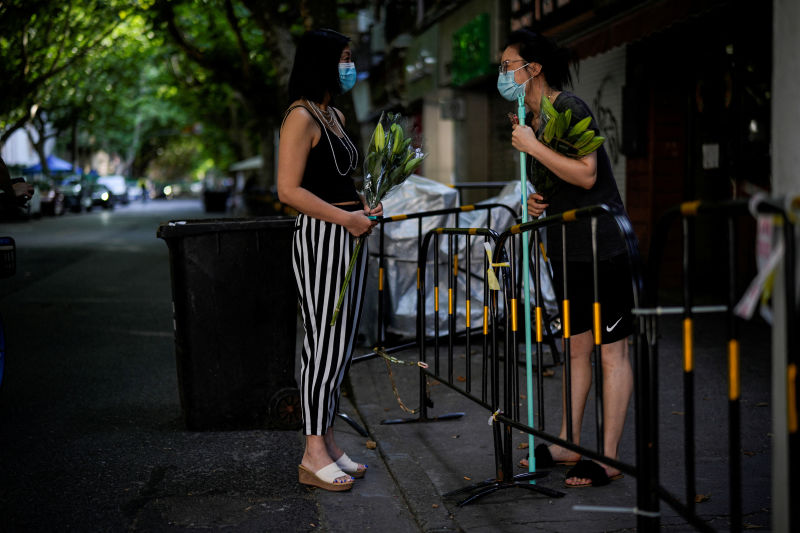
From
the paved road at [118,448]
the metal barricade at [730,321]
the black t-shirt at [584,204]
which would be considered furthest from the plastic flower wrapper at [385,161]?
the metal barricade at [730,321]

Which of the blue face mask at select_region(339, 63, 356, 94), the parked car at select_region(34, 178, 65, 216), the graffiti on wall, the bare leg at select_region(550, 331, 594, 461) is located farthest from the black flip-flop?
the parked car at select_region(34, 178, 65, 216)

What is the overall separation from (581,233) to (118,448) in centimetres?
269

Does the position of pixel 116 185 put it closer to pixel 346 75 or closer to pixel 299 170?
pixel 346 75

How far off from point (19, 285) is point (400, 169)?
379 inches

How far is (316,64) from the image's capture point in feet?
13.3

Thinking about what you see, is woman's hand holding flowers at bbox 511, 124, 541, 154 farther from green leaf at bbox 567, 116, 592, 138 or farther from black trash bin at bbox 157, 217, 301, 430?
black trash bin at bbox 157, 217, 301, 430

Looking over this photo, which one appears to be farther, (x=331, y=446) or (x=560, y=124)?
(x=331, y=446)

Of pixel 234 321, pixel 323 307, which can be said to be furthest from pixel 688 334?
pixel 234 321

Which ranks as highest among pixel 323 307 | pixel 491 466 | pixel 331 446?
pixel 323 307

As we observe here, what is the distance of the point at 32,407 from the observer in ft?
19.1

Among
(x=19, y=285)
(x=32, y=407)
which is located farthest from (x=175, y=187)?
(x=32, y=407)

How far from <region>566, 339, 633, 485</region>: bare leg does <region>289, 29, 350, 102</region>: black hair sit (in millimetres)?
1717

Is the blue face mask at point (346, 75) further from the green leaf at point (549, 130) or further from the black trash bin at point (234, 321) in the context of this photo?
the black trash bin at point (234, 321)

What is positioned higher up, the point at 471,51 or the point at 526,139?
the point at 471,51
